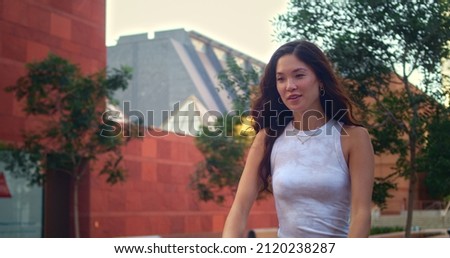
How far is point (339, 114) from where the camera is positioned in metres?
→ 1.67

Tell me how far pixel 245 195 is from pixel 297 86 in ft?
1.01

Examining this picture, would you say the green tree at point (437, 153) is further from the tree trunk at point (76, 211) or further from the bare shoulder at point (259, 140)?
the tree trunk at point (76, 211)

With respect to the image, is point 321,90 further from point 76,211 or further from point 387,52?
point 76,211

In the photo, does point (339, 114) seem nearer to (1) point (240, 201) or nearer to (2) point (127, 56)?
(1) point (240, 201)

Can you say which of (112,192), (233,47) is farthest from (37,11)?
(233,47)

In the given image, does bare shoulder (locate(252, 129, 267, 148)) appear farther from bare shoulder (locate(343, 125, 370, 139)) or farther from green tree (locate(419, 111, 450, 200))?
green tree (locate(419, 111, 450, 200))

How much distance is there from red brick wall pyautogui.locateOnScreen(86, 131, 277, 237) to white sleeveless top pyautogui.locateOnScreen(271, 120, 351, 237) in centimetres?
1028

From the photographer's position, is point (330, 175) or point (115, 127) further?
point (115, 127)

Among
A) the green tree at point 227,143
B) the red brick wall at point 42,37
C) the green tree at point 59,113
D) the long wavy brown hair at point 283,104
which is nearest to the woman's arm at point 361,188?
the long wavy brown hair at point 283,104

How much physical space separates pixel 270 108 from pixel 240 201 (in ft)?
1.01

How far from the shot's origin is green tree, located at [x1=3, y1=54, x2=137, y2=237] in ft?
34.2

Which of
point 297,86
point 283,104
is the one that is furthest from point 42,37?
point 297,86

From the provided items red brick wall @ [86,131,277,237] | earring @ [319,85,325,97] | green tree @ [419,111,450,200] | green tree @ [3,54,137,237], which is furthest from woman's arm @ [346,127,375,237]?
red brick wall @ [86,131,277,237]
